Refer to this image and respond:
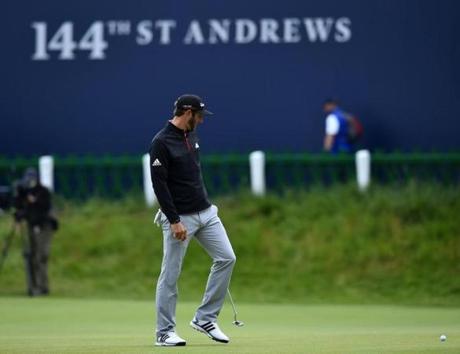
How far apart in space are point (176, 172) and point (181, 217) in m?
0.37

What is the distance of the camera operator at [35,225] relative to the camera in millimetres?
21688

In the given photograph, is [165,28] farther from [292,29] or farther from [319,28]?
[319,28]

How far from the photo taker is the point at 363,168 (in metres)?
23.6

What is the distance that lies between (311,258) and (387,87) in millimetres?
3516

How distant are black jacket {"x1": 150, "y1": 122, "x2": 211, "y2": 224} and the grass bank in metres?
9.59

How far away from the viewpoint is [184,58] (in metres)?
25.1

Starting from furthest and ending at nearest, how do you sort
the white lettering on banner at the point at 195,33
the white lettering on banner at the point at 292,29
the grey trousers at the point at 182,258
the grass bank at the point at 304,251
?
the white lettering on banner at the point at 195,33
the white lettering on banner at the point at 292,29
the grass bank at the point at 304,251
the grey trousers at the point at 182,258

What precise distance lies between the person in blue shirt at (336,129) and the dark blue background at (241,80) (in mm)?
527

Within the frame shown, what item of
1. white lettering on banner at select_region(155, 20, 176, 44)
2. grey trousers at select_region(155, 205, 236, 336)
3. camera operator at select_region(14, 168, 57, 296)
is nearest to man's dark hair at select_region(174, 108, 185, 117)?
grey trousers at select_region(155, 205, 236, 336)

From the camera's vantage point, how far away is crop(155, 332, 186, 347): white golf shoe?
39.0 ft

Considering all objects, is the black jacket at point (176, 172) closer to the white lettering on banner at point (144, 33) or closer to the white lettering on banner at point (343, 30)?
the white lettering on banner at point (343, 30)

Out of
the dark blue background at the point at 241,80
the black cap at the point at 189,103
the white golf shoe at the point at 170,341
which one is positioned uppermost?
the dark blue background at the point at 241,80

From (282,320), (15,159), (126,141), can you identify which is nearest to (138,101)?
(126,141)

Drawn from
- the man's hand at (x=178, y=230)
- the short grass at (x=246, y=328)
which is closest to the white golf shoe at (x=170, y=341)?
the short grass at (x=246, y=328)
